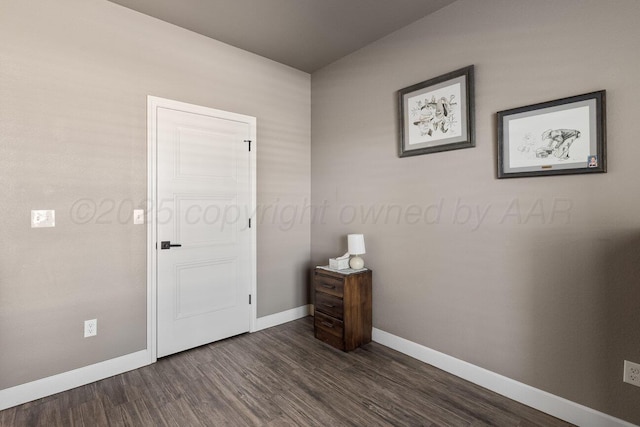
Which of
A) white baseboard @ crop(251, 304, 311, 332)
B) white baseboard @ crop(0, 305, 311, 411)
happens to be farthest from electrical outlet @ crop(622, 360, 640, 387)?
white baseboard @ crop(0, 305, 311, 411)

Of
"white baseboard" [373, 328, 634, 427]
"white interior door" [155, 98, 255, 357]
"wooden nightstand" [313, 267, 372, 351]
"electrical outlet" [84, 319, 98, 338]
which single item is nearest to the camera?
"white baseboard" [373, 328, 634, 427]

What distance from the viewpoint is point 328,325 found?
2.85 metres

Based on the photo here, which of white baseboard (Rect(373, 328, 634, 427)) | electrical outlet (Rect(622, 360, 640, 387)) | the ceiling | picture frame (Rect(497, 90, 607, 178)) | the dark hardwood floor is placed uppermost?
the ceiling

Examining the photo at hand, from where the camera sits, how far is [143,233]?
2492 millimetres

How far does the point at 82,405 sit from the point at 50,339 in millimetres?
498

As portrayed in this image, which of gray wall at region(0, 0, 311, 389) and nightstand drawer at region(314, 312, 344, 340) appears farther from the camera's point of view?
nightstand drawer at region(314, 312, 344, 340)

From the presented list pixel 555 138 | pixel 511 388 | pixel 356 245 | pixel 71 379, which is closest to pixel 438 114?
pixel 555 138

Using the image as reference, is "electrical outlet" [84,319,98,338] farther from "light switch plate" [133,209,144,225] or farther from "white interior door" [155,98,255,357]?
"light switch plate" [133,209,144,225]

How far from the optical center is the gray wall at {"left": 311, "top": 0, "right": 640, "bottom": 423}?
66.4 inches

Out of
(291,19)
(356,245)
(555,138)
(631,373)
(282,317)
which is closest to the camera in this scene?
(631,373)

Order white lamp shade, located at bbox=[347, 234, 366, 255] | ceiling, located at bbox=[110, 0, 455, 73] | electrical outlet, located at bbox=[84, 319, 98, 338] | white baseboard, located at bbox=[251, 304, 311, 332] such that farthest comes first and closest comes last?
white baseboard, located at bbox=[251, 304, 311, 332] < white lamp shade, located at bbox=[347, 234, 366, 255] < ceiling, located at bbox=[110, 0, 455, 73] < electrical outlet, located at bbox=[84, 319, 98, 338]

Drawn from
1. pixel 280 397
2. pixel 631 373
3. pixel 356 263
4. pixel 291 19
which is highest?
pixel 291 19

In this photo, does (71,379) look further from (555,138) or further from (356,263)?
(555,138)

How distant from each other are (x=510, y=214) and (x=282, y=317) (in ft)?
7.89
